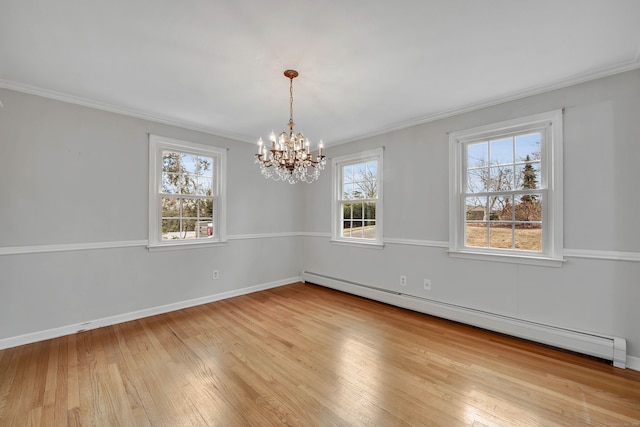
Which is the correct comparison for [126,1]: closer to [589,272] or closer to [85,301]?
[85,301]

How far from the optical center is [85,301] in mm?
2951

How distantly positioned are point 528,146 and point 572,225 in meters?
0.92

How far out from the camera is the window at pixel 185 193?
3.47m

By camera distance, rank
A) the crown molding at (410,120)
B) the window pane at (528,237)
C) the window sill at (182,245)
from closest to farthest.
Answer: the crown molding at (410,120), the window pane at (528,237), the window sill at (182,245)

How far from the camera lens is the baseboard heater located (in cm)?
229

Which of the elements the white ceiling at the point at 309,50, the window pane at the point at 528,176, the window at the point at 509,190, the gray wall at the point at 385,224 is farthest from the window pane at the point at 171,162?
the window pane at the point at 528,176

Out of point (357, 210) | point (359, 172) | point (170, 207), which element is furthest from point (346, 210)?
point (170, 207)

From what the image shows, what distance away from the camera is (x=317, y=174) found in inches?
113

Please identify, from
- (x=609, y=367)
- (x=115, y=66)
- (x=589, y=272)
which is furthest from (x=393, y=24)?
(x=609, y=367)

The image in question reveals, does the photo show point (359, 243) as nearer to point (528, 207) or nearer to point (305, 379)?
point (528, 207)

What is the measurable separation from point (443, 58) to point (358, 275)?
3122mm

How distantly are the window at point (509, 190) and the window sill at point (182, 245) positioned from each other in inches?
130

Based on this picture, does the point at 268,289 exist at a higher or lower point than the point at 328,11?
lower

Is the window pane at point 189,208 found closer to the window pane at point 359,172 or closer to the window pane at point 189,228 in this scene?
the window pane at point 189,228
